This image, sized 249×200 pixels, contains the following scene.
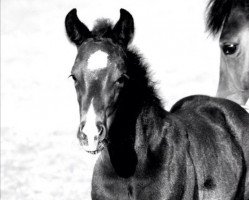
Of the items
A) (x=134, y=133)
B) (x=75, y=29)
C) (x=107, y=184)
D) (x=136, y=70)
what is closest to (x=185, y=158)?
(x=134, y=133)

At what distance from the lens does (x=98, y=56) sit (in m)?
3.98

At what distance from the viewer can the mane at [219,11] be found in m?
5.82

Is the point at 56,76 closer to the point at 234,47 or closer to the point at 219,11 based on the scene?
the point at 219,11

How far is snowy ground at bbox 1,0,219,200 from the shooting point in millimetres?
8438

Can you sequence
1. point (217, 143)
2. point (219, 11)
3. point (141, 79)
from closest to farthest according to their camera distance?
point (141, 79), point (217, 143), point (219, 11)

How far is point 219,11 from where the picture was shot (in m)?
5.93

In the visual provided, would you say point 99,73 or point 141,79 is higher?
point 99,73

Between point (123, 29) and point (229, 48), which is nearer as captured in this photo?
point (123, 29)

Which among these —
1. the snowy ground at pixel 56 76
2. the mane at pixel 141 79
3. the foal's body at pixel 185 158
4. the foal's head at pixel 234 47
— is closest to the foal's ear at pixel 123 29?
the mane at pixel 141 79

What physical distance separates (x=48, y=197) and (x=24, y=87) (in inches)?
302

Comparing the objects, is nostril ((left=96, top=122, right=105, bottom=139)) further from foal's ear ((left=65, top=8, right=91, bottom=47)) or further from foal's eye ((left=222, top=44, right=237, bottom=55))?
foal's eye ((left=222, top=44, right=237, bottom=55))

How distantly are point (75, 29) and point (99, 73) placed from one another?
515 mm

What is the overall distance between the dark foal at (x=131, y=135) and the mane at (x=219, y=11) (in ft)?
5.33

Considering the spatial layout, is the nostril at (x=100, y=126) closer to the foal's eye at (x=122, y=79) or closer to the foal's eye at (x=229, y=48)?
the foal's eye at (x=122, y=79)
